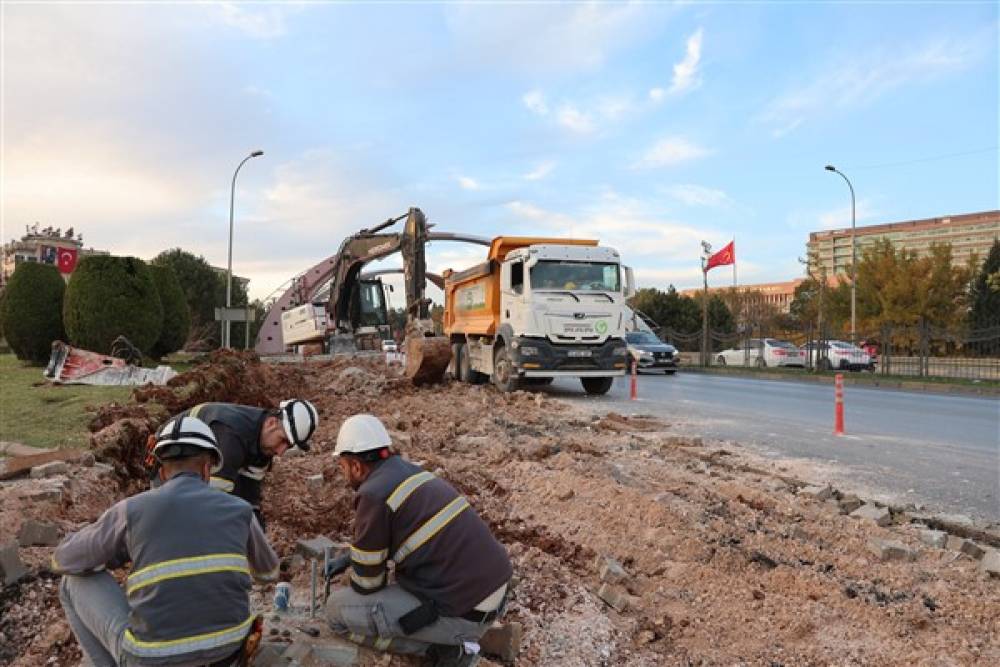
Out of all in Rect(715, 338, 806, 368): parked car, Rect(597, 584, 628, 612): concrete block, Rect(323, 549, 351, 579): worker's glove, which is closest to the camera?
Rect(323, 549, 351, 579): worker's glove

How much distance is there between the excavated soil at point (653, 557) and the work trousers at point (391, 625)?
106 millimetres

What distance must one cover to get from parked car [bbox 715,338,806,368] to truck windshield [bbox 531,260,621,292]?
17697 mm

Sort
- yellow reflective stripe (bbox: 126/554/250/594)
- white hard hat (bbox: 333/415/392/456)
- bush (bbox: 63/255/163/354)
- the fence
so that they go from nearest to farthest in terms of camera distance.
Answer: yellow reflective stripe (bbox: 126/554/250/594)
white hard hat (bbox: 333/415/392/456)
bush (bbox: 63/255/163/354)
the fence

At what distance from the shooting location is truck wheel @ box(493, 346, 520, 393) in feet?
48.3

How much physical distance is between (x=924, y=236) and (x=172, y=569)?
78096 millimetres

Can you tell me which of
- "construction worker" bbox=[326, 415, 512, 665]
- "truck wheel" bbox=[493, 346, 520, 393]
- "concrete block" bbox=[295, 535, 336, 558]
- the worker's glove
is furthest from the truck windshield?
"construction worker" bbox=[326, 415, 512, 665]

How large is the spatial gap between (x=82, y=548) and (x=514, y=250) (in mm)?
12711

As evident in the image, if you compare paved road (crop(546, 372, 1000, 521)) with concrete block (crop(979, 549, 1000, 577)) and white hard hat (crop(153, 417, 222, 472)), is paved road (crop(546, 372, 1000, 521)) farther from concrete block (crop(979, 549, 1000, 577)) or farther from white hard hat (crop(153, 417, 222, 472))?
white hard hat (crop(153, 417, 222, 472))

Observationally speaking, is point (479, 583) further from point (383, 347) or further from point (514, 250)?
point (383, 347)

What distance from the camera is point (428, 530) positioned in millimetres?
3328

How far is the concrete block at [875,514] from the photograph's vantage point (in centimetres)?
589

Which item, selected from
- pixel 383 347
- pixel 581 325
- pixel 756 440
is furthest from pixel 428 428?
pixel 383 347

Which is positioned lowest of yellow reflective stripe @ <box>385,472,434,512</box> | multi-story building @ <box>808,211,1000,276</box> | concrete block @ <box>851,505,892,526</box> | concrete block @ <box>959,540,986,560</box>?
concrete block @ <box>959,540,986,560</box>

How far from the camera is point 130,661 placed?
2826mm
